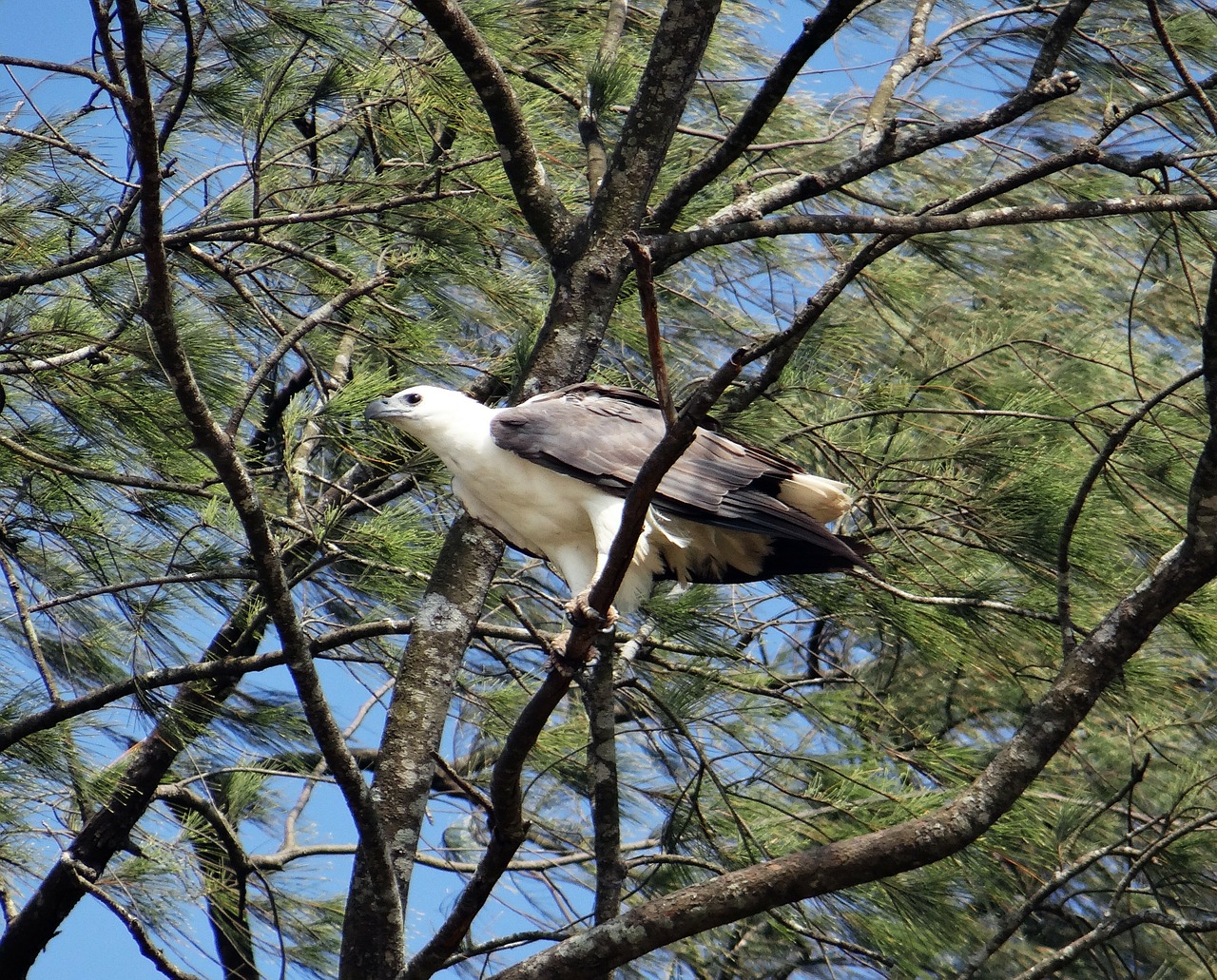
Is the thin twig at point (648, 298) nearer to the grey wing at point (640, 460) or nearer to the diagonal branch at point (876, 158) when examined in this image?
the grey wing at point (640, 460)

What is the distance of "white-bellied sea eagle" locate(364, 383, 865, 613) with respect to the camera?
2961 mm

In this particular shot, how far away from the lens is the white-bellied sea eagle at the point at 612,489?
2.96 metres

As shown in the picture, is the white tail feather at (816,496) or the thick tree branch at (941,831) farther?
the white tail feather at (816,496)

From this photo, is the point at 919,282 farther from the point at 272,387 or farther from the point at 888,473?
the point at 272,387

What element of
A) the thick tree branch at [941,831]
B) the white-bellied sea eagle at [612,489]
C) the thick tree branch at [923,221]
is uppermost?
the thick tree branch at [923,221]

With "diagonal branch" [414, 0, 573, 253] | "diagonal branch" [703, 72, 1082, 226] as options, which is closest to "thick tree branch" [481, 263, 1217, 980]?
"diagonal branch" [703, 72, 1082, 226]

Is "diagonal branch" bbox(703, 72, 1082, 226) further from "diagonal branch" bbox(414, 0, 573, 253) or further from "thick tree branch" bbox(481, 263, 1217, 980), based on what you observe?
"thick tree branch" bbox(481, 263, 1217, 980)

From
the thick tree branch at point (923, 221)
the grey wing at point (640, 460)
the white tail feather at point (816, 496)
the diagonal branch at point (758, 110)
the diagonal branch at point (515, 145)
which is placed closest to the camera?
A: the thick tree branch at point (923, 221)

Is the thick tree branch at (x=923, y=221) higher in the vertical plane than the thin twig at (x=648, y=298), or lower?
higher

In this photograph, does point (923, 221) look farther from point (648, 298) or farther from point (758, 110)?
point (648, 298)

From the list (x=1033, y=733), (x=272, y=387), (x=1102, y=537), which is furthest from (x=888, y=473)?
(x=272, y=387)

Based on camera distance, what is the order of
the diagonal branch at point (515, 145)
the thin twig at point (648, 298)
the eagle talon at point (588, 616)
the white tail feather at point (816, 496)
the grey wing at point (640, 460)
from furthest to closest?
the diagonal branch at point (515, 145) < the white tail feather at point (816, 496) < the grey wing at point (640, 460) < the eagle talon at point (588, 616) < the thin twig at point (648, 298)

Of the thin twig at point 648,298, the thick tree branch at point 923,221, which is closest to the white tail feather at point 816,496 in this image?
the thick tree branch at point 923,221

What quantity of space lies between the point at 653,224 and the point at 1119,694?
1.79 m
